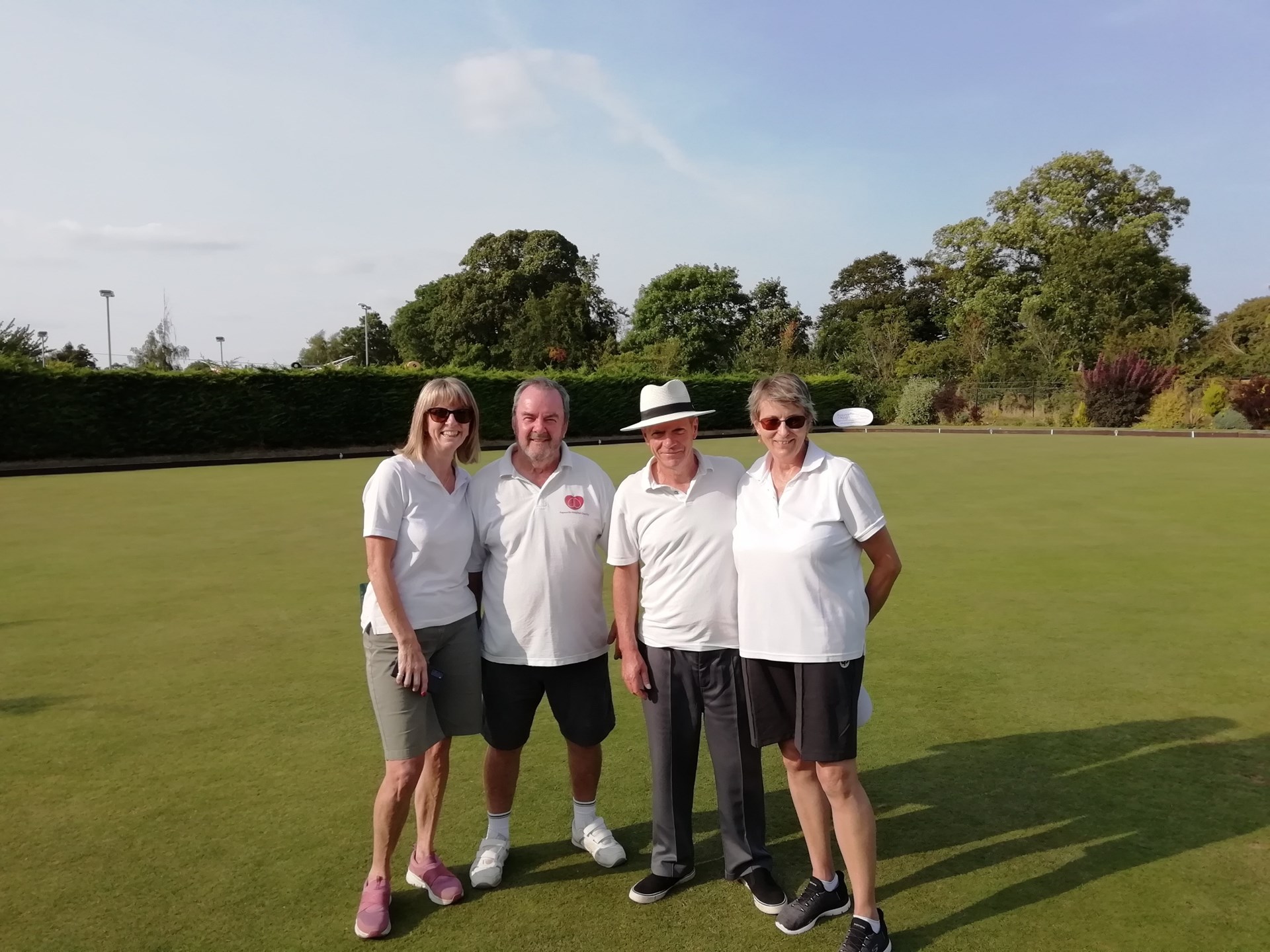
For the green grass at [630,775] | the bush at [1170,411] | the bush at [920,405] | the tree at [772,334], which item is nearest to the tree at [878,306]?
the tree at [772,334]

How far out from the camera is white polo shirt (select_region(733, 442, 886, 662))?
8.84 ft

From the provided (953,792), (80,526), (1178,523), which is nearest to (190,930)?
(953,792)

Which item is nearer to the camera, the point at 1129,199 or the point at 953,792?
the point at 953,792

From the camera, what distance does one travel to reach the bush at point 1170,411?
3162 centimetres

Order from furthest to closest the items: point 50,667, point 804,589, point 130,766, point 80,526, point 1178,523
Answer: point 80,526
point 1178,523
point 50,667
point 130,766
point 804,589

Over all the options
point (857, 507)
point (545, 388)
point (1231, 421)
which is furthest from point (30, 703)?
point (1231, 421)

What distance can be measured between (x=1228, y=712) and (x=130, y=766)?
5109 millimetres

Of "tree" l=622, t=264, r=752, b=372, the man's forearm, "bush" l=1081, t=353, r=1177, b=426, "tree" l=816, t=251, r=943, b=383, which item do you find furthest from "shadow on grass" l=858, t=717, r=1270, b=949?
"tree" l=622, t=264, r=752, b=372

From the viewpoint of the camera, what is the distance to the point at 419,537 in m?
2.90

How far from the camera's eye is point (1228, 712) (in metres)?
4.57

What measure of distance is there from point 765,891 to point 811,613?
→ 94 centimetres

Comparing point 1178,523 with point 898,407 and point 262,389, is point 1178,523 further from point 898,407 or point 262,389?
point 898,407

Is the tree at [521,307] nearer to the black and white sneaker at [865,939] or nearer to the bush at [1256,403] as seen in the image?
the bush at [1256,403]

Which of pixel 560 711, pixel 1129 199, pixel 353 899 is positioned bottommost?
pixel 353 899
